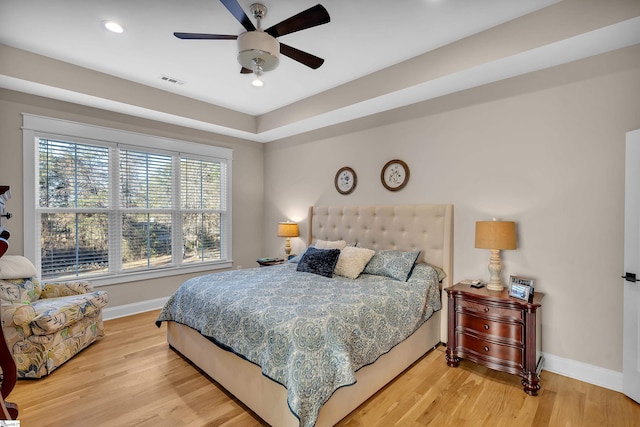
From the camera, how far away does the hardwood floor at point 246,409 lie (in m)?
2.06

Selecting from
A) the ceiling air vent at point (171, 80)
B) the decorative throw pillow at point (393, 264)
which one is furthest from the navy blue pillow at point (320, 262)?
the ceiling air vent at point (171, 80)

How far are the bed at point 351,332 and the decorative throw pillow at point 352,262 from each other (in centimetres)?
10

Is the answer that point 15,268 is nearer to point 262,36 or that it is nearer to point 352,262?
point 262,36

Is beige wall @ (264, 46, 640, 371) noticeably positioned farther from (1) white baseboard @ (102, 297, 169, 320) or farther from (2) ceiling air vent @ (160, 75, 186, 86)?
(1) white baseboard @ (102, 297, 169, 320)

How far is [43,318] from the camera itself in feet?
8.24

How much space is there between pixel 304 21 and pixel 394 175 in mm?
2171

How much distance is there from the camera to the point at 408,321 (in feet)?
8.70

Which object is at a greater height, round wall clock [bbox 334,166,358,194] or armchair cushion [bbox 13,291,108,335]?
round wall clock [bbox 334,166,358,194]

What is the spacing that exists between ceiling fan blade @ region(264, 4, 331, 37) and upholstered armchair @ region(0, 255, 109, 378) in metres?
2.93

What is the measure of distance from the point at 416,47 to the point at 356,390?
2.93m

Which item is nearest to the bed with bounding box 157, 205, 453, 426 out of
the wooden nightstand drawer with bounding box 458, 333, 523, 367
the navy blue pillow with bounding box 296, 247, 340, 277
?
the navy blue pillow with bounding box 296, 247, 340, 277

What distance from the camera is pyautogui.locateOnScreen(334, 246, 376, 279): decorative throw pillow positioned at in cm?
322

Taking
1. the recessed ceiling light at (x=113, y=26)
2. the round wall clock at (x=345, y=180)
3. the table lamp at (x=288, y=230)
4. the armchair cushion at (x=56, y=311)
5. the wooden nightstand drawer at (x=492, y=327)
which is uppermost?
the recessed ceiling light at (x=113, y=26)

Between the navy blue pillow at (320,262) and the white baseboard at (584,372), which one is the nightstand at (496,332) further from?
the navy blue pillow at (320,262)
